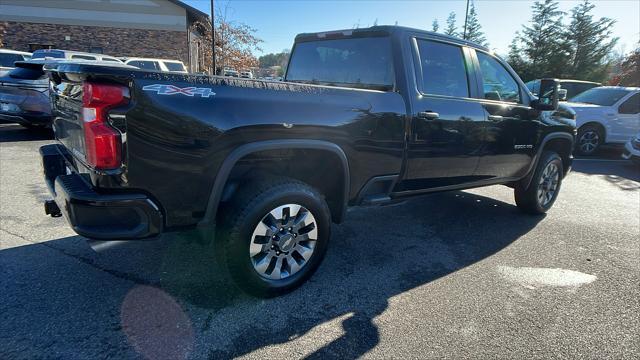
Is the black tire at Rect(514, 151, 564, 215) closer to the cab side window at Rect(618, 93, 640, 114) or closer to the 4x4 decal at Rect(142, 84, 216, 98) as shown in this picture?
the 4x4 decal at Rect(142, 84, 216, 98)

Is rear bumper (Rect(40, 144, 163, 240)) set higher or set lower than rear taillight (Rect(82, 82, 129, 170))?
lower

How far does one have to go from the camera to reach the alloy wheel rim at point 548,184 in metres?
5.02

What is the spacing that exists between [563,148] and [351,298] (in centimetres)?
396

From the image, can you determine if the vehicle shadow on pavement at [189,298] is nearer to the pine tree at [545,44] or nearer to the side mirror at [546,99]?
the side mirror at [546,99]

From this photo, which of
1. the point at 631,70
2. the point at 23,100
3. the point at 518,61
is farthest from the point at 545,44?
the point at 23,100

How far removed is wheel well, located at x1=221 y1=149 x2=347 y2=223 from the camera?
2799 mm

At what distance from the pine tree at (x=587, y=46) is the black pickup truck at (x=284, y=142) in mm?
31807

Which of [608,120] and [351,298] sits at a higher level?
[608,120]

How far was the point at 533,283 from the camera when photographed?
3344mm

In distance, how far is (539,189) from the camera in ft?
16.5

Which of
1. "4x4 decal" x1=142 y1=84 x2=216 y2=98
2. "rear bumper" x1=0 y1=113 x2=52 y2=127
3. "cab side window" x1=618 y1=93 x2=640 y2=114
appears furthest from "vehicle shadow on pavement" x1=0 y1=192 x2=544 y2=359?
"cab side window" x1=618 y1=93 x2=640 y2=114

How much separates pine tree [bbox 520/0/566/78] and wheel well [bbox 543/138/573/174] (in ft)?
99.9

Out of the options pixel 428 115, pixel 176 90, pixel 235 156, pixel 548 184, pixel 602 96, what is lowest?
pixel 548 184

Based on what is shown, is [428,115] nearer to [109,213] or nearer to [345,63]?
[345,63]
